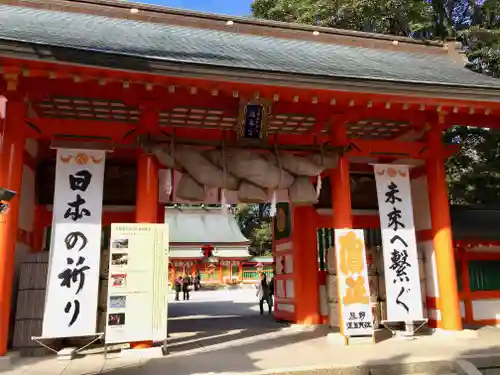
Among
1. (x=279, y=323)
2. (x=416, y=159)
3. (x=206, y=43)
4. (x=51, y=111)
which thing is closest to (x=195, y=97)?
(x=206, y=43)

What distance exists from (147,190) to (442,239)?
5299 mm

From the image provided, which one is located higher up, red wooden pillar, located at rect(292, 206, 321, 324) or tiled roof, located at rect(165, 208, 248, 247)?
tiled roof, located at rect(165, 208, 248, 247)

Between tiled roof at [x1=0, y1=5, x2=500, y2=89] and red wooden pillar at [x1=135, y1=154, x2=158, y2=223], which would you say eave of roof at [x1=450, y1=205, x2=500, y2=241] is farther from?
red wooden pillar at [x1=135, y1=154, x2=158, y2=223]

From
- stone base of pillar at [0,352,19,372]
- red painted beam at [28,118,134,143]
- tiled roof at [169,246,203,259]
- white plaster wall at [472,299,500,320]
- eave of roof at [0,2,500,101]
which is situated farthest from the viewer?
tiled roof at [169,246,203,259]

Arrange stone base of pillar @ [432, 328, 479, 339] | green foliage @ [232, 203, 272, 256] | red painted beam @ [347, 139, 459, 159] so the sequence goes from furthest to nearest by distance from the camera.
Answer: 1. green foliage @ [232, 203, 272, 256]
2. red painted beam @ [347, 139, 459, 159]
3. stone base of pillar @ [432, 328, 479, 339]

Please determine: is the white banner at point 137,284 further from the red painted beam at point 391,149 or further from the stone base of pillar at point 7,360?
the red painted beam at point 391,149

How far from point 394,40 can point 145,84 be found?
7121 millimetres

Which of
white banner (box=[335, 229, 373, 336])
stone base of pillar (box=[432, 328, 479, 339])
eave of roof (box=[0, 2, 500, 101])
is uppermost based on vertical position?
eave of roof (box=[0, 2, 500, 101])

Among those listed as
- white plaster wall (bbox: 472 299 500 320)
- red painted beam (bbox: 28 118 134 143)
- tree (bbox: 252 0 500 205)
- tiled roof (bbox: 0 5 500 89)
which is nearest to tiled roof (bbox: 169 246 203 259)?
tree (bbox: 252 0 500 205)

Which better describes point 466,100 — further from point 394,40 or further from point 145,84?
point 145,84

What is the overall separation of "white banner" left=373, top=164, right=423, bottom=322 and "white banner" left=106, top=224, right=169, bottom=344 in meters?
3.87

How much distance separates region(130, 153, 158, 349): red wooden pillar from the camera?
6.41 m

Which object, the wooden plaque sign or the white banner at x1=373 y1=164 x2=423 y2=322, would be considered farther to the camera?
the white banner at x1=373 y1=164 x2=423 y2=322

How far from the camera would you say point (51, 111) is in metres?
7.74
